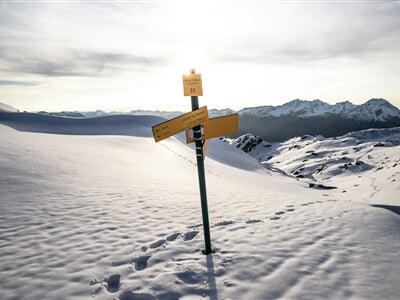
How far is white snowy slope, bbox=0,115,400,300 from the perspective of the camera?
4.68 meters

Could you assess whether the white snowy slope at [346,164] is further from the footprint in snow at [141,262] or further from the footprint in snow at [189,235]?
the footprint in snow at [141,262]

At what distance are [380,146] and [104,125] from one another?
131 meters

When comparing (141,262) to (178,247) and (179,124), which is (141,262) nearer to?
(178,247)

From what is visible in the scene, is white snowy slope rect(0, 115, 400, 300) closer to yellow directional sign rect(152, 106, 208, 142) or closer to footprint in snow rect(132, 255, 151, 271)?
footprint in snow rect(132, 255, 151, 271)

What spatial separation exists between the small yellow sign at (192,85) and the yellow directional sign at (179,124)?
35cm

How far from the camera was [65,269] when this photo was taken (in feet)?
16.9

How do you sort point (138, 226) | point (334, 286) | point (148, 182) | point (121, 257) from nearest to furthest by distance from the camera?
point (334, 286)
point (121, 257)
point (138, 226)
point (148, 182)

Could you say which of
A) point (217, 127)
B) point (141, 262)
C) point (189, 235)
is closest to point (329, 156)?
point (189, 235)

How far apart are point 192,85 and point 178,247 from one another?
3940 mm

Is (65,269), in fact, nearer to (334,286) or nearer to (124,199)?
(124,199)

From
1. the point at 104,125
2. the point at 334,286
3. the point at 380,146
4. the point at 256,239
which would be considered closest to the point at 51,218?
the point at 256,239

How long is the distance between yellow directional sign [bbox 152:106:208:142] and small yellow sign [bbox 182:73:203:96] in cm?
35

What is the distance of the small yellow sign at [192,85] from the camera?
457cm

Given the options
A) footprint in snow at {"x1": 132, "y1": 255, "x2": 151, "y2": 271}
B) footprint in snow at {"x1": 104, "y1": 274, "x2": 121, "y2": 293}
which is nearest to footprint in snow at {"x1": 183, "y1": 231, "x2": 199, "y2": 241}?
footprint in snow at {"x1": 132, "y1": 255, "x2": 151, "y2": 271}
